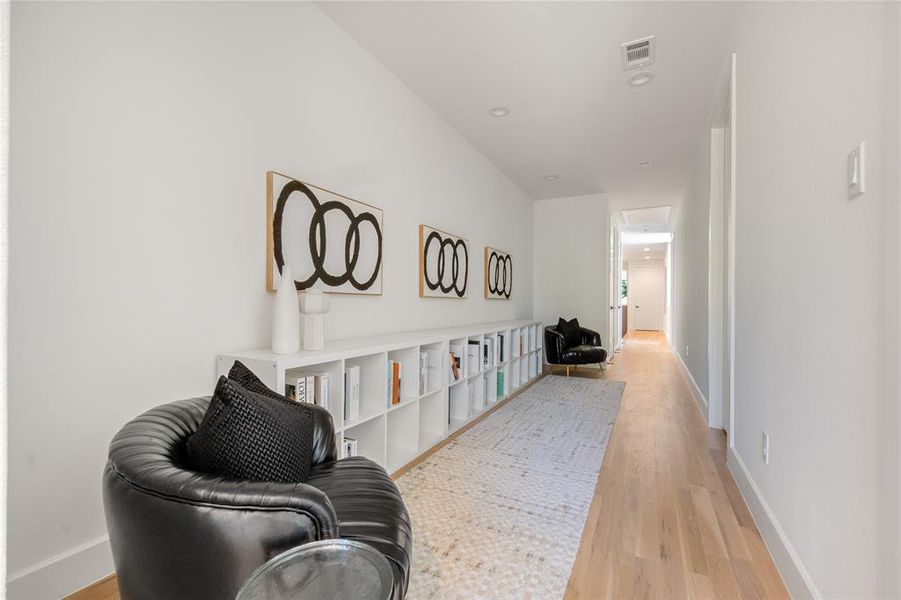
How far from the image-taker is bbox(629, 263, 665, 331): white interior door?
1390cm

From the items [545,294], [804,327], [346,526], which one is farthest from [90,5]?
[545,294]

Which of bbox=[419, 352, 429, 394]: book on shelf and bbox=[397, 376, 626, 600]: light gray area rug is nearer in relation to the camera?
bbox=[397, 376, 626, 600]: light gray area rug

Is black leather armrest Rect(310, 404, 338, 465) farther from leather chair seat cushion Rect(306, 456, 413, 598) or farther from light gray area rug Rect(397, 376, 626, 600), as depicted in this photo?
→ light gray area rug Rect(397, 376, 626, 600)

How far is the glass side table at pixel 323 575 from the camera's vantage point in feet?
1.87

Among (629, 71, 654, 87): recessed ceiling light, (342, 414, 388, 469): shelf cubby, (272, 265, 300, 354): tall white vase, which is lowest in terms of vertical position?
(342, 414, 388, 469): shelf cubby

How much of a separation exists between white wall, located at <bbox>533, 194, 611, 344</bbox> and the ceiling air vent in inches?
130

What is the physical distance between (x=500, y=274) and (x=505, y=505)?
3.19m

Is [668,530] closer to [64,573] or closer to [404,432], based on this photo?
[404,432]

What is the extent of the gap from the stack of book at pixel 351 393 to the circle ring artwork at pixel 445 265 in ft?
4.24

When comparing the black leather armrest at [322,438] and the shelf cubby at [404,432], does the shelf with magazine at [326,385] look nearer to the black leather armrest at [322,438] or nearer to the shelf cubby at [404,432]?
the black leather armrest at [322,438]

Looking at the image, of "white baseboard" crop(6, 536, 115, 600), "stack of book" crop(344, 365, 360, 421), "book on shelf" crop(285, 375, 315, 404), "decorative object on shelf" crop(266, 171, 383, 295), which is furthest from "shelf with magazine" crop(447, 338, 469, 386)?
"white baseboard" crop(6, 536, 115, 600)

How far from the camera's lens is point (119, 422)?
1.49 metres

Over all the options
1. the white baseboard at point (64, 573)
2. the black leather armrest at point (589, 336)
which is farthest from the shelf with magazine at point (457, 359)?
the black leather armrest at point (589, 336)

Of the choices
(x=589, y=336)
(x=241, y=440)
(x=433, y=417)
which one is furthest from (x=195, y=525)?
(x=589, y=336)
